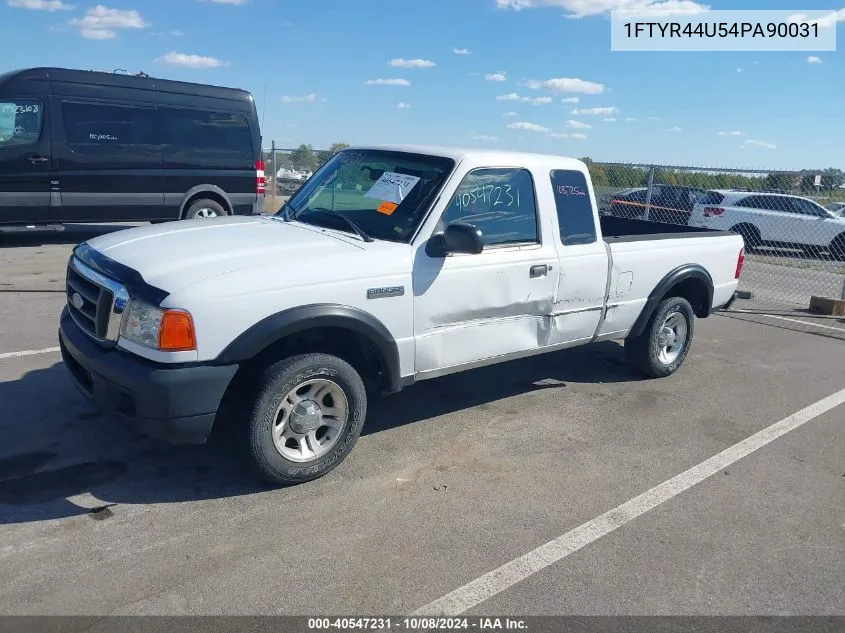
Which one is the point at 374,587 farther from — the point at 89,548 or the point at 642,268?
the point at 642,268

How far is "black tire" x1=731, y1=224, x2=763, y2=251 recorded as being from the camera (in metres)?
17.0

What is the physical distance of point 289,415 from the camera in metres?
4.05

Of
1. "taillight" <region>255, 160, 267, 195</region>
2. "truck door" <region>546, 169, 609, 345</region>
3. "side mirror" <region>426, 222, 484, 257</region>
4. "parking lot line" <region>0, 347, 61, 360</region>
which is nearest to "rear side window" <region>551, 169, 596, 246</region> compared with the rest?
"truck door" <region>546, 169, 609, 345</region>

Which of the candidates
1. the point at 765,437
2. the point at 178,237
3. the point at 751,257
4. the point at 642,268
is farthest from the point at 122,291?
the point at 751,257

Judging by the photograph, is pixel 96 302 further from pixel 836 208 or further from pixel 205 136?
pixel 836 208

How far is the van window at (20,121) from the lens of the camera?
1068 cm

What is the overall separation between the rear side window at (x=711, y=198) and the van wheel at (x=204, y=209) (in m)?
10.4

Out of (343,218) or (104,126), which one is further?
(104,126)

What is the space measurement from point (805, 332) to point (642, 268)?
13.2ft

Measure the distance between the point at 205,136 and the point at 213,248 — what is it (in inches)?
353

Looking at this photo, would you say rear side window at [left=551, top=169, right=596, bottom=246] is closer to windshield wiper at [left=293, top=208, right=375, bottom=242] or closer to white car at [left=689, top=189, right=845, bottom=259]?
windshield wiper at [left=293, top=208, right=375, bottom=242]

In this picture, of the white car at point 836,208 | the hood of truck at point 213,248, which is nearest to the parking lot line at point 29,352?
the hood of truck at point 213,248

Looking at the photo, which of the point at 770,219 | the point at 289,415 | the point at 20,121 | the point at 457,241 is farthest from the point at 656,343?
the point at 770,219

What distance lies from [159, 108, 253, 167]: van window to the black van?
2 centimetres
